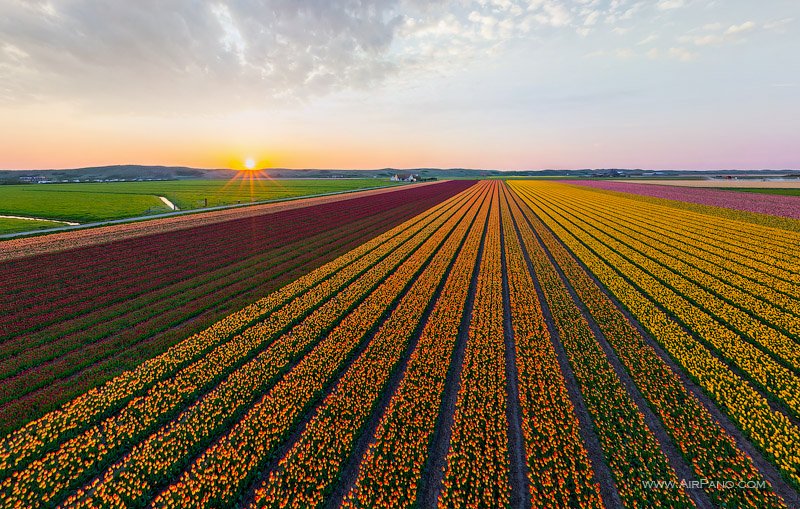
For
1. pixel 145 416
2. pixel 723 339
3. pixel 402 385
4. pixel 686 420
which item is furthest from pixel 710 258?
pixel 145 416

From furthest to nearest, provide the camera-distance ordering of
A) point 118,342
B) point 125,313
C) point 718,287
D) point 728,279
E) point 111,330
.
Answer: point 728,279 < point 718,287 < point 125,313 < point 111,330 < point 118,342

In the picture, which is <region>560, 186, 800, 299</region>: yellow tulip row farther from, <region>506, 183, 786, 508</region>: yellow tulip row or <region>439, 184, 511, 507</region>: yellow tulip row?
<region>439, 184, 511, 507</region>: yellow tulip row

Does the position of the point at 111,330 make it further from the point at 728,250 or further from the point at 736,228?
the point at 736,228

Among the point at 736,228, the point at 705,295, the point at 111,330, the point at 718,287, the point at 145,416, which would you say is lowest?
the point at 145,416

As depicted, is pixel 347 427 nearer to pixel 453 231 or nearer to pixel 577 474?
pixel 577 474

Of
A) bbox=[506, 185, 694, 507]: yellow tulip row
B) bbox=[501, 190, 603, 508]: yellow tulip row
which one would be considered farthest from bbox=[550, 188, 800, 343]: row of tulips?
bbox=[501, 190, 603, 508]: yellow tulip row

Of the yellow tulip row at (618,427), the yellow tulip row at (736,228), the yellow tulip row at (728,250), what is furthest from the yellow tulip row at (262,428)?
the yellow tulip row at (736,228)

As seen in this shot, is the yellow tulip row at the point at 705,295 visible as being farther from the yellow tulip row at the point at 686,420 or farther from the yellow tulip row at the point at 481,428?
the yellow tulip row at the point at 481,428
